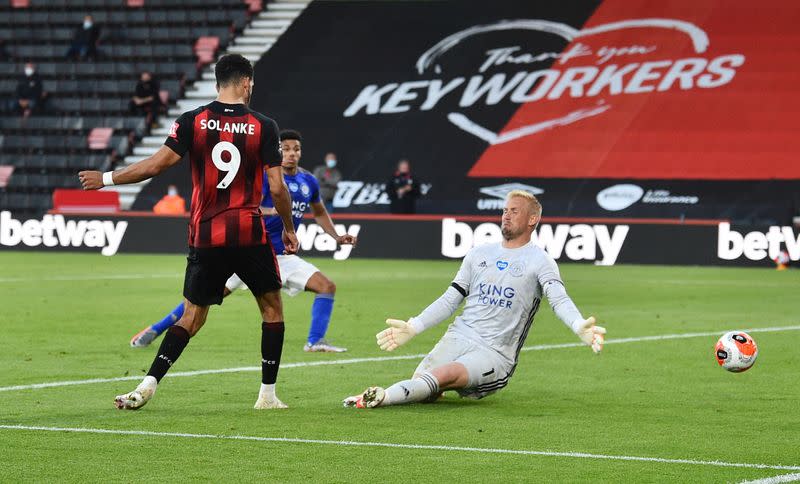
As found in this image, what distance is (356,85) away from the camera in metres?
38.9

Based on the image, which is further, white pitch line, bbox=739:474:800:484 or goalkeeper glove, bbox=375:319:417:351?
goalkeeper glove, bbox=375:319:417:351

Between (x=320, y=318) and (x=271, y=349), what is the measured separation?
407cm

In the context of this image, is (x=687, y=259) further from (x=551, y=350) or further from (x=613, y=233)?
(x=551, y=350)

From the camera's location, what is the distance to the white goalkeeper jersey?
928 cm

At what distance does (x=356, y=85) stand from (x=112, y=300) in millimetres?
20600

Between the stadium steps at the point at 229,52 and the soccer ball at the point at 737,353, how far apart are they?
1084 inches

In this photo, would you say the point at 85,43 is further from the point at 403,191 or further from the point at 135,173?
the point at 135,173

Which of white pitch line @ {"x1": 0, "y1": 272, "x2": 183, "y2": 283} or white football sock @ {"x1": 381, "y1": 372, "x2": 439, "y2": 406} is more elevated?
white football sock @ {"x1": 381, "y1": 372, "x2": 439, "y2": 406}

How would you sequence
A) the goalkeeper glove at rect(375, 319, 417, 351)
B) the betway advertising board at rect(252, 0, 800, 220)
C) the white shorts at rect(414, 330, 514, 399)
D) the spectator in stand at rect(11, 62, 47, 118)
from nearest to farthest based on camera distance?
the goalkeeper glove at rect(375, 319, 417, 351)
the white shorts at rect(414, 330, 514, 399)
the betway advertising board at rect(252, 0, 800, 220)
the spectator in stand at rect(11, 62, 47, 118)

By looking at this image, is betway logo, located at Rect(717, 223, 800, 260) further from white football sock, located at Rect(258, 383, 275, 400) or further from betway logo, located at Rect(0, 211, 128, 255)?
white football sock, located at Rect(258, 383, 275, 400)

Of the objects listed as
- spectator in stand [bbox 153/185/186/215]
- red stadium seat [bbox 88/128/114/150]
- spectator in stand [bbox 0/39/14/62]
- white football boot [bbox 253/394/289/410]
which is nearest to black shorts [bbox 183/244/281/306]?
white football boot [bbox 253/394/289/410]

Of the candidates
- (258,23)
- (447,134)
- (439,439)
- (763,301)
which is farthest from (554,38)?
(439,439)

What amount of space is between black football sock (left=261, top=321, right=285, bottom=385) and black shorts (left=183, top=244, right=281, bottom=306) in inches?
11.7

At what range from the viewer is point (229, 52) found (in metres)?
41.0
